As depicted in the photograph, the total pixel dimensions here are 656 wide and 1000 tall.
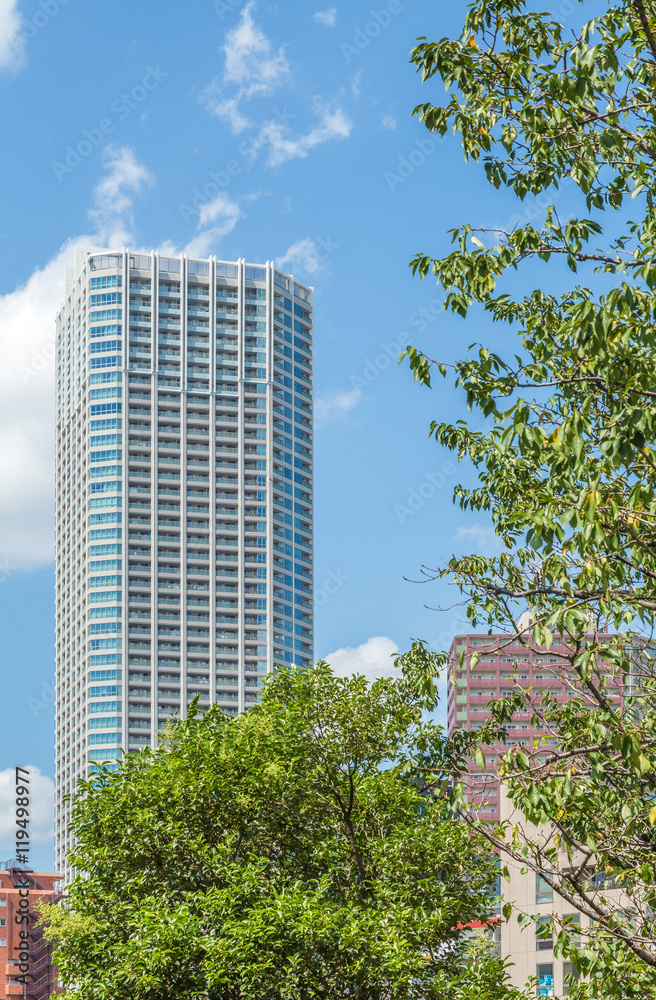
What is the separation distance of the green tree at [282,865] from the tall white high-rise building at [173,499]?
141 meters

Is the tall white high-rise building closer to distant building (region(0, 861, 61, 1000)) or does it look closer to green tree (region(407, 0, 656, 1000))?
distant building (region(0, 861, 61, 1000))

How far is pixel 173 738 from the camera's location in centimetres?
2136

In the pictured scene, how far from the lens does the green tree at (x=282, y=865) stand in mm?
16797

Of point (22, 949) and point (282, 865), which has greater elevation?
point (282, 865)

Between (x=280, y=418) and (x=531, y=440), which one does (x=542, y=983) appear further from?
(x=280, y=418)

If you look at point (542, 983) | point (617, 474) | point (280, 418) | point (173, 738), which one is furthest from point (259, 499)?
point (617, 474)

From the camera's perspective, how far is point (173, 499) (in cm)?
16950

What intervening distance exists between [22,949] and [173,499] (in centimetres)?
8000

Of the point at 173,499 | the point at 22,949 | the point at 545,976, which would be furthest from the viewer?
the point at 173,499

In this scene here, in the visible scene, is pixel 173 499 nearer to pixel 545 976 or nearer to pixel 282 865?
pixel 545 976

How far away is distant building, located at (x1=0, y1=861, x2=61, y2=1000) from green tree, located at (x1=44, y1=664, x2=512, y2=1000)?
284ft

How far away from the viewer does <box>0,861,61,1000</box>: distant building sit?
9975 centimetres

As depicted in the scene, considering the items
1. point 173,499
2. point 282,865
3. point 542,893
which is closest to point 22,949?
point 542,893

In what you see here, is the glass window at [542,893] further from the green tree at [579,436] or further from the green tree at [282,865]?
the green tree at [579,436]
